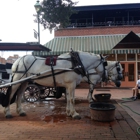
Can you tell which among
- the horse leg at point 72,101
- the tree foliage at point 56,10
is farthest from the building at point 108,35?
the horse leg at point 72,101

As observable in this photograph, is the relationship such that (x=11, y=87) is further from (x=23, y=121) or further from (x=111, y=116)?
(x=111, y=116)

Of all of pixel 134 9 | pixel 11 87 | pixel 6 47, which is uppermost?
pixel 134 9

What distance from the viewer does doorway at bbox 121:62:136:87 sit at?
18.9m

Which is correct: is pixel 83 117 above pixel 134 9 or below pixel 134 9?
below

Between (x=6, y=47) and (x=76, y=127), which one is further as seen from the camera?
(x=6, y=47)

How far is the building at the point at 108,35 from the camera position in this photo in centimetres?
1736

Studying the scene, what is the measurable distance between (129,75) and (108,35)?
4909mm

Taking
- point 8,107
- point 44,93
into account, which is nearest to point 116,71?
point 44,93

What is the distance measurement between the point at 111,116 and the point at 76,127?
1184 millimetres

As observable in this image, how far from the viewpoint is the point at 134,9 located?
22.2 metres

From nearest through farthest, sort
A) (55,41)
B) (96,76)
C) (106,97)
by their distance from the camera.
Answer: (96,76), (106,97), (55,41)

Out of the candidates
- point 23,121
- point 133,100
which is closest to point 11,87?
point 23,121

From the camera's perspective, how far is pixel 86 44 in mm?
19594

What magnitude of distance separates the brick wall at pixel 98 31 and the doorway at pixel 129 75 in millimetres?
4060
